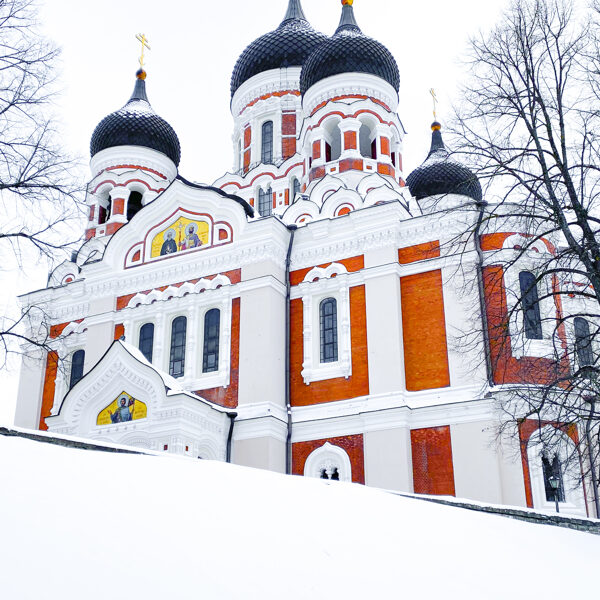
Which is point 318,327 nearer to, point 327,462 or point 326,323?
point 326,323

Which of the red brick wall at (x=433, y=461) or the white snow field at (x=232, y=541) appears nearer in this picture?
the white snow field at (x=232, y=541)

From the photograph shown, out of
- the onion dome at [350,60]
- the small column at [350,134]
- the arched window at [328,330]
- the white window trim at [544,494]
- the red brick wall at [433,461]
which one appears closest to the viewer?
the white window trim at [544,494]

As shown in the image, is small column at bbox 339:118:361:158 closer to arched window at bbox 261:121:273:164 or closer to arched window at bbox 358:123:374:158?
arched window at bbox 358:123:374:158

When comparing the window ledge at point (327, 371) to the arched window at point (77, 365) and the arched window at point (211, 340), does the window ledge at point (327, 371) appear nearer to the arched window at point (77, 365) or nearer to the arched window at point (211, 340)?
the arched window at point (211, 340)

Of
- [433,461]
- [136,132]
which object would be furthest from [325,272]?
[136,132]

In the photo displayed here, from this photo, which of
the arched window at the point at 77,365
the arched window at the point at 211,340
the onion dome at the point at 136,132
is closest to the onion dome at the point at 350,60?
the onion dome at the point at 136,132

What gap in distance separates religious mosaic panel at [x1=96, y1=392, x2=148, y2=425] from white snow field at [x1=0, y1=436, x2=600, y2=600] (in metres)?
7.37

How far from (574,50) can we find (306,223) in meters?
7.60

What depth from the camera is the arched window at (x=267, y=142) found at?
2206 cm

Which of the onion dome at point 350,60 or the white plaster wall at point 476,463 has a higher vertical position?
the onion dome at point 350,60

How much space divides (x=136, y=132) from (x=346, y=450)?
39.2 ft

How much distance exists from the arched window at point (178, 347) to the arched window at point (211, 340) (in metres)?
0.52

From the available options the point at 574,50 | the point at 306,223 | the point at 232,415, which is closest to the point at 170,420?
the point at 232,415

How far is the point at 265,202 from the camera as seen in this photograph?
2106 cm
